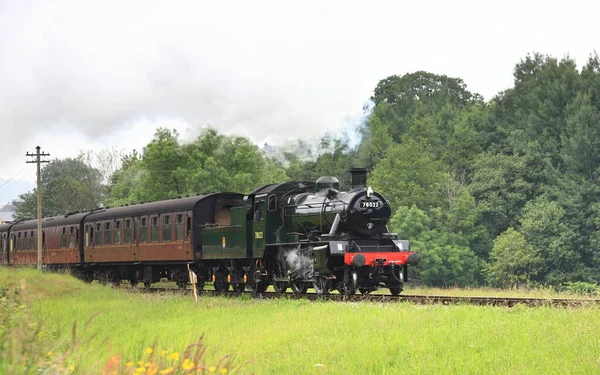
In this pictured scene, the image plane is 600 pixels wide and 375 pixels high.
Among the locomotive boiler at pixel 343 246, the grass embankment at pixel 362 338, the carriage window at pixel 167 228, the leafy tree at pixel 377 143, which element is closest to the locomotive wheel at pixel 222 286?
the carriage window at pixel 167 228

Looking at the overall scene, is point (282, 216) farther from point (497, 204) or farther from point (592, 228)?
point (497, 204)

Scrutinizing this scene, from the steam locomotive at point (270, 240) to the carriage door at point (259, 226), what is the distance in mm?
29

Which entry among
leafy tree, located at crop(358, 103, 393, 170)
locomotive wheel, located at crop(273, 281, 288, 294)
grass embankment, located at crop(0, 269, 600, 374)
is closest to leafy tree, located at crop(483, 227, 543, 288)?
leafy tree, located at crop(358, 103, 393, 170)

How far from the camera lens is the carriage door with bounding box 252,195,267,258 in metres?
23.4

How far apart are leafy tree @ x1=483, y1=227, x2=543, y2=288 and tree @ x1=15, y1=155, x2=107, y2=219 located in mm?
46166

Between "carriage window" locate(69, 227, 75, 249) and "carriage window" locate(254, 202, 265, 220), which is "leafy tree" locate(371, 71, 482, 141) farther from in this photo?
"carriage window" locate(254, 202, 265, 220)

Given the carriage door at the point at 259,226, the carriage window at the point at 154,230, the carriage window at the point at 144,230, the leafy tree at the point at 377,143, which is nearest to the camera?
the carriage door at the point at 259,226

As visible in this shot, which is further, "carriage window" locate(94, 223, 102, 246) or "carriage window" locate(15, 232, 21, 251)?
"carriage window" locate(15, 232, 21, 251)

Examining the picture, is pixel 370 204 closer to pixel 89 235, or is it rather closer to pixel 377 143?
pixel 89 235

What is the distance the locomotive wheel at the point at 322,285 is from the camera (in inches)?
842

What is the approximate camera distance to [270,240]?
76.0ft

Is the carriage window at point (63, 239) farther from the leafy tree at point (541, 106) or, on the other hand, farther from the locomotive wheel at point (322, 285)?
the leafy tree at point (541, 106)

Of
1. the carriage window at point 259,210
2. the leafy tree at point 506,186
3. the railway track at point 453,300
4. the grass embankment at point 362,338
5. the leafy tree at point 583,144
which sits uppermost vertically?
the leafy tree at point 583,144

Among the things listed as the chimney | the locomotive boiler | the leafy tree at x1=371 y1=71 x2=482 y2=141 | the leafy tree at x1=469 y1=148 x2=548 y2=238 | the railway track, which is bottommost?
the railway track
